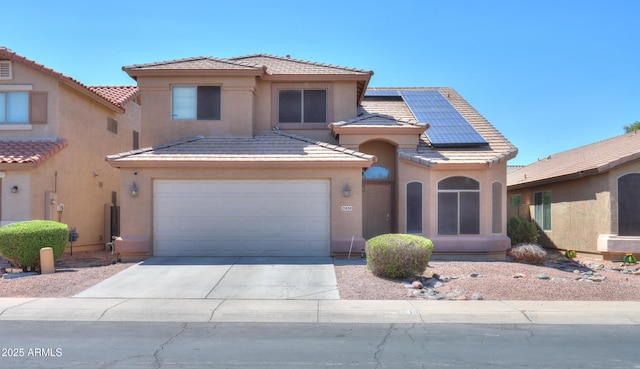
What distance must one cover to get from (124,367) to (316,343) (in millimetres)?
2596

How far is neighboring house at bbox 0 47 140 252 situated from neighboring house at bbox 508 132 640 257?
1721cm

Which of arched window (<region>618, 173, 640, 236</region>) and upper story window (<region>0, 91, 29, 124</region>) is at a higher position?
upper story window (<region>0, 91, 29, 124</region>)

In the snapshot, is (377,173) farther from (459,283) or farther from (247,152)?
(459,283)

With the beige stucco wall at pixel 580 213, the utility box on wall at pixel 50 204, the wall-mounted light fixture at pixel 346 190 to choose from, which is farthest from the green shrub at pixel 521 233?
the utility box on wall at pixel 50 204

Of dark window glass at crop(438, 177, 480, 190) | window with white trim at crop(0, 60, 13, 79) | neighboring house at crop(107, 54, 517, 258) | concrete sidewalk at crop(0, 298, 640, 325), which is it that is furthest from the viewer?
window with white trim at crop(0, 60, 13, 79)

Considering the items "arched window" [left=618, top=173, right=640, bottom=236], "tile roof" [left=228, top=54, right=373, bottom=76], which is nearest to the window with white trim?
"tile roof" [left=228, top=54, right=373, bottom=76]

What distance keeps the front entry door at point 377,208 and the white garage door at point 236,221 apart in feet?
8.11

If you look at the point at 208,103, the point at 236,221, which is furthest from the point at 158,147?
the point at 236,221

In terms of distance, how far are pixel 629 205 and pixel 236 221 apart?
12009mm

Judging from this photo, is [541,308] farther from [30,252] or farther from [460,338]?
[30,252]

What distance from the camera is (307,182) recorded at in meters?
15.7

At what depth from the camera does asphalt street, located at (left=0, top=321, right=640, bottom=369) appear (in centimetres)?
675

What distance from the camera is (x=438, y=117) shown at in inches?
760

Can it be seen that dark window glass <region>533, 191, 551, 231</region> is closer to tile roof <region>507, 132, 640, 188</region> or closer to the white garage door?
tile roof <region>507, 132, 640, 188</region>
